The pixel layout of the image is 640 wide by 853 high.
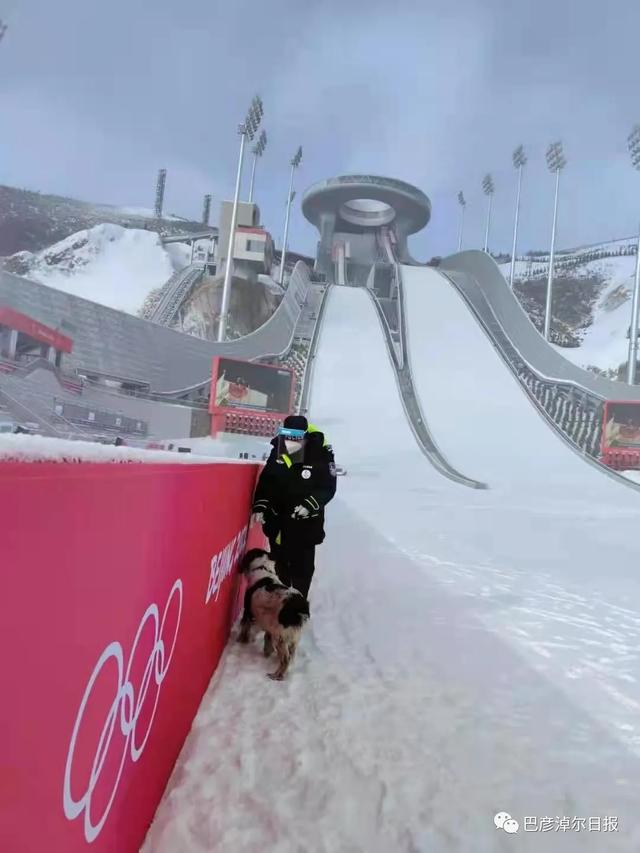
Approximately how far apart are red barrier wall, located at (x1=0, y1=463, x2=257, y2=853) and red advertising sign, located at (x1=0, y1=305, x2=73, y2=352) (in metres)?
10.2

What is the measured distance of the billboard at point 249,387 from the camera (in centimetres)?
1465

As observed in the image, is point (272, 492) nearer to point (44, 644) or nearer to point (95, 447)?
point (95, 447)

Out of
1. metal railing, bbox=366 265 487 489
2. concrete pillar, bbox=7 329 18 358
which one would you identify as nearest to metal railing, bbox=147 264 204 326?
metal railing, bbox=366 265 487 489

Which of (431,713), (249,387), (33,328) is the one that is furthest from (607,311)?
(431,713)

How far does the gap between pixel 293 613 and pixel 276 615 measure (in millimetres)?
105

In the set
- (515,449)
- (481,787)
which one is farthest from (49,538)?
(515,449)

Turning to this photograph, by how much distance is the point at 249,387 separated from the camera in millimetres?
15047

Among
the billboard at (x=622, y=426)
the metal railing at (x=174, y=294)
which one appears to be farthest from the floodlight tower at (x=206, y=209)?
the billboard at (x=622, y=426)

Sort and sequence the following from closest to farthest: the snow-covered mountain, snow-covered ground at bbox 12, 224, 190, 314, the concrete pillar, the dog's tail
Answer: the dog's tail → the concrete pillar → snow-covered ground at bbox 12, 224, 190, 314 → the snow-covered mountain

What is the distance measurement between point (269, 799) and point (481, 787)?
0.71m

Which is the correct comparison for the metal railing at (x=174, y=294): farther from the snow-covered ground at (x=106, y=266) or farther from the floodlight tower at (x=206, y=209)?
the floodlight tower at (x=206, y=209)

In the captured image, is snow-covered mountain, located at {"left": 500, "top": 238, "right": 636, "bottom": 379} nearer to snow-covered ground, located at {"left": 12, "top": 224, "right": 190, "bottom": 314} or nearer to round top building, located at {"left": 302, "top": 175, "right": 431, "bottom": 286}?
round top building, located at {"left": 302, "top": 175, "right": 431, "bottom": 286}

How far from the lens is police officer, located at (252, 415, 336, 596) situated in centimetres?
319

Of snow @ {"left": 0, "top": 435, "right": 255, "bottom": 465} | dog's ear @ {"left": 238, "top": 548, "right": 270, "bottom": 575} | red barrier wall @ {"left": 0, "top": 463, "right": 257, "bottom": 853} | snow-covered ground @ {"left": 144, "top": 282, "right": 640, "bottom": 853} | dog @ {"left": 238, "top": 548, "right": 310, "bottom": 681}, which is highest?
snow @ {"left": 0, "top": 435, "right": 255, "bottom": 465}
